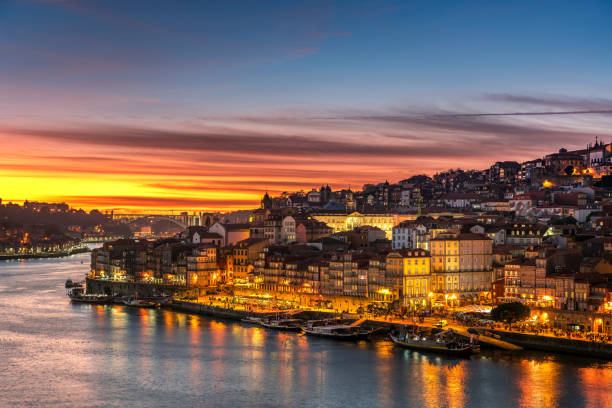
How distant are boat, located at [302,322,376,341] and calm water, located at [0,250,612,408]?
996mm

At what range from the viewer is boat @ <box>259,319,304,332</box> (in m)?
42.7

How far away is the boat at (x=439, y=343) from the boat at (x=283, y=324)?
6514mm

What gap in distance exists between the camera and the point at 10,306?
169ft

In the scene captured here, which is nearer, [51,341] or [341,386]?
[341,386]

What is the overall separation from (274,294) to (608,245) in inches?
752

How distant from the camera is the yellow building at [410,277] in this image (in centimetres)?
4347

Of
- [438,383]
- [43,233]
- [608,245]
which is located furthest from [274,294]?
[43,233]

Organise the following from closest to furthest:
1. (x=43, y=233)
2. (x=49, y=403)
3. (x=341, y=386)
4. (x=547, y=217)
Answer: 1. (x=49, y=403)
2. (x=341, y=386)
3. (x=547, y=217)
4. (x=43, y=233)

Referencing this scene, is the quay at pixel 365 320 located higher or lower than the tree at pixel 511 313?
lower

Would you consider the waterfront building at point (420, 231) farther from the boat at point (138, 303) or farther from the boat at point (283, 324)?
the boat at point (138, 303)

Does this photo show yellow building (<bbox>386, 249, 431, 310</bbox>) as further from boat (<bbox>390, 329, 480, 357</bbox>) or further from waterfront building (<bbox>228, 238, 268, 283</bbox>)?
waterfront building (<bbox>228, 238, 268, 283</bbox>)

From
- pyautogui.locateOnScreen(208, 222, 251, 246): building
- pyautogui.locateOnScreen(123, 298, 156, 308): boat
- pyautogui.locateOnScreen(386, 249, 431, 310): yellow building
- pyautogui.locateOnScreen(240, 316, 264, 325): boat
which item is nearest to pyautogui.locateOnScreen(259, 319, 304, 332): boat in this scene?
pyautogui.locateOnScreen(240, 316, 264, 325): boat

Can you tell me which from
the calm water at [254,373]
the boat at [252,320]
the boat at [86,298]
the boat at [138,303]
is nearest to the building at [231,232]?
the boat at [86,298]

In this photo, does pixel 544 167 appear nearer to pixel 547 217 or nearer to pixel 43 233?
pixel 547 217
